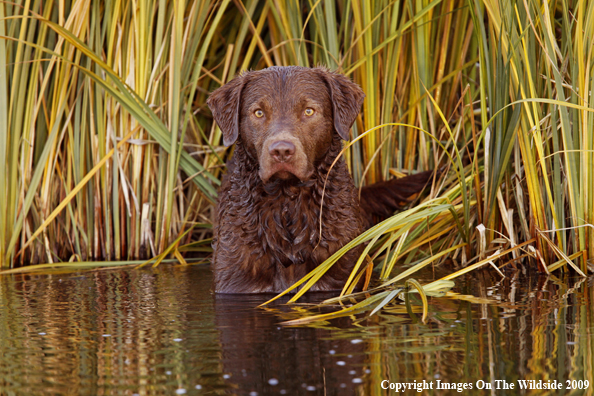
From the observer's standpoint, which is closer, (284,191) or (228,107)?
(284,191)

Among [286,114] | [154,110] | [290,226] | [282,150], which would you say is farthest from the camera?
[154,110]

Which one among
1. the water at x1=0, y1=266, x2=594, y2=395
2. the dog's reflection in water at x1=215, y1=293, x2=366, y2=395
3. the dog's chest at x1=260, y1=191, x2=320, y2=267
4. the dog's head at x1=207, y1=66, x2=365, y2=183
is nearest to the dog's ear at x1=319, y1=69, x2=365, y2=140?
the dog's head at x1=207, y1=66, x2=365, y2=183

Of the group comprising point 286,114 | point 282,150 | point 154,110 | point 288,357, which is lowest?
point 288,357

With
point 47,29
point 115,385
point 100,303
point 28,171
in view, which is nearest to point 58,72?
point 47,29

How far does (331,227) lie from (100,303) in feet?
4.27

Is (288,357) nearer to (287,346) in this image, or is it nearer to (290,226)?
(287,346)

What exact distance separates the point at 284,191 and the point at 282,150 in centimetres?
42

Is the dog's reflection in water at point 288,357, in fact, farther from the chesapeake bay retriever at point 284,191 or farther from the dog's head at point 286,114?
the dog's head at point 286,114

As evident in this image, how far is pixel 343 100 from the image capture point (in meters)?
3.82

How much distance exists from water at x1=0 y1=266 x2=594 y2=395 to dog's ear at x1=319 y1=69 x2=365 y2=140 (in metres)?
1.12

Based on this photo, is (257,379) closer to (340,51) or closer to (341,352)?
(341,352)

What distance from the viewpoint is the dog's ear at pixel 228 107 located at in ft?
12.3

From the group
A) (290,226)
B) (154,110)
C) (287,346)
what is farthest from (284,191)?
(154,110)

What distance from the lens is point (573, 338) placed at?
2250 millimetres
